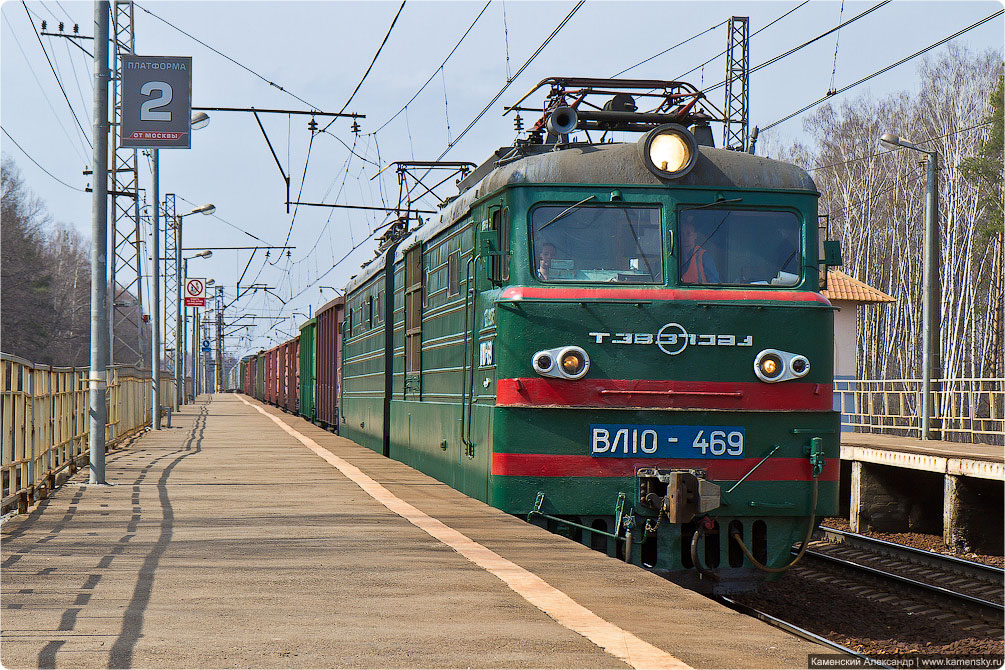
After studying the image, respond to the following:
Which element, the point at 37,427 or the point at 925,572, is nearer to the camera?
the point at 37,427

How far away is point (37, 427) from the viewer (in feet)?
34.3

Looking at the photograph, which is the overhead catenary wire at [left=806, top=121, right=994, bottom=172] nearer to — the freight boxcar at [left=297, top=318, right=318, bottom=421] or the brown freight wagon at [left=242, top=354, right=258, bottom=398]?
the freight boxcar at [left=297, top=318, right=318, bottom=421]

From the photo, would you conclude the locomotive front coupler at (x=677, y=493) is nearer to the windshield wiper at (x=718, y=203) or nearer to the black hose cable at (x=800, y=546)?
the black hose cable at (x=800, y=546)

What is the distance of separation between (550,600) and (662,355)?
100 inches

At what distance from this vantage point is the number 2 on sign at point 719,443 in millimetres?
7809

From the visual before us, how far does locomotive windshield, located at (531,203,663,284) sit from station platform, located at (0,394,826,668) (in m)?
1.89

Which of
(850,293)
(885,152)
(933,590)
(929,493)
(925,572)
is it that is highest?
(885,152)

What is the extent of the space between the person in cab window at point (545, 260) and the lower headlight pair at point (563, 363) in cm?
60

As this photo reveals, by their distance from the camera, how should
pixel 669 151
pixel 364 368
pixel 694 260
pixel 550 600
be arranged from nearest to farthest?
pixel 550 600 < pixel 694 260 < pixel 669 151 < pixel 364 368

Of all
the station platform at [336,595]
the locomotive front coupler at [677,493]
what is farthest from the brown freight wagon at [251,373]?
the locomotive front coupler at [677,493]

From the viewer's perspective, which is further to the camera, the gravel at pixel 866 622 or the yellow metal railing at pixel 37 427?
the yellow metal railing at pixel 37 427

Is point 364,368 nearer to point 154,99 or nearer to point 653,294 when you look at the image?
point 154,99

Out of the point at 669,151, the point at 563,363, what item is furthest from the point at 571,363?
the point at 669,151

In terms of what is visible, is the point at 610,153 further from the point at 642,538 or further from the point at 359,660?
the point at 359,660
